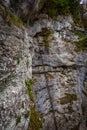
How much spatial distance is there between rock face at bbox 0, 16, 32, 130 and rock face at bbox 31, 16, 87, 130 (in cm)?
279

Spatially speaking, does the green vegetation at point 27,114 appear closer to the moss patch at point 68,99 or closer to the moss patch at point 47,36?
the moss patch at point 68,99

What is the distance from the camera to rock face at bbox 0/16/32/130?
544 cm

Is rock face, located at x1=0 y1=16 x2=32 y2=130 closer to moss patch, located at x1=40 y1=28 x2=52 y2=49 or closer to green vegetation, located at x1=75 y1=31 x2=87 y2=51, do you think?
moss patch, located at x1=40 y1=28 x2=52 y2=49

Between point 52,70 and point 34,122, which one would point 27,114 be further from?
point 52,70

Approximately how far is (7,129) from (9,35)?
272cm

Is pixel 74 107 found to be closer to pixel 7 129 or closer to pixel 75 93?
pixel 75 93

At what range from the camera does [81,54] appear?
36.6 feet

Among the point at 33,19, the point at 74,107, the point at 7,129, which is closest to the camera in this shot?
the point at 7,129

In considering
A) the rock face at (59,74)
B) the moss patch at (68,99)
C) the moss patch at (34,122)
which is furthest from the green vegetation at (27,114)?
the moss patch at (68,99)

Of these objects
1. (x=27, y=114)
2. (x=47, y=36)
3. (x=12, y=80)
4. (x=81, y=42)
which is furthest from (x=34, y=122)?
(x=81, y=42)

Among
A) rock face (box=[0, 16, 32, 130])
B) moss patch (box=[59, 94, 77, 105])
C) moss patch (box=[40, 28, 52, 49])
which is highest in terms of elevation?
moss patch (box=[40, 28, 52, 49])

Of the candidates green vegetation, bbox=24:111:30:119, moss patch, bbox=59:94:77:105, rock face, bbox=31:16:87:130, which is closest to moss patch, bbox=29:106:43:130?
green vegetation, bbox=24:111:30:119

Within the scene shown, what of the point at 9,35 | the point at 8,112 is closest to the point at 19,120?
the point at 8,112

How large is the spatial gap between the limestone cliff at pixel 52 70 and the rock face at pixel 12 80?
2.7 inches
